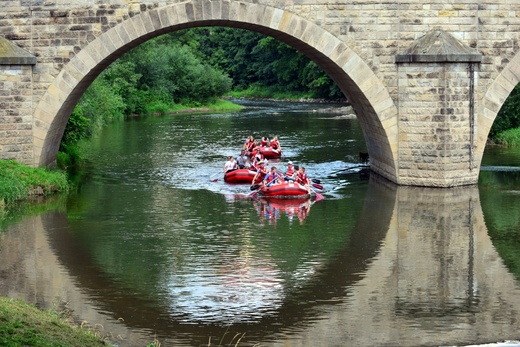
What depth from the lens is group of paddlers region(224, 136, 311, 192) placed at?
25891mm

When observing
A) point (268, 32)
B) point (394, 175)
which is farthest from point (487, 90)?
point (268, 32)

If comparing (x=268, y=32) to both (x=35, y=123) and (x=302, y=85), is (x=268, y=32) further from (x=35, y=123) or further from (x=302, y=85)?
(x=302, y=85)

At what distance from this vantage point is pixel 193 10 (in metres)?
24.3

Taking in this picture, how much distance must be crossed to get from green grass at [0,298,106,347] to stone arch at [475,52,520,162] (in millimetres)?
14423

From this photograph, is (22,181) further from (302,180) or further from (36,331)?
(36,331)

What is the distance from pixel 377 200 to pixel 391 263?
258 inches

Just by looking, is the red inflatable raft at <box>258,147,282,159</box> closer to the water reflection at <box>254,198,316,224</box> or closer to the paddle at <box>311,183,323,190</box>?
the paddle at <box>311,183,323,190</box>

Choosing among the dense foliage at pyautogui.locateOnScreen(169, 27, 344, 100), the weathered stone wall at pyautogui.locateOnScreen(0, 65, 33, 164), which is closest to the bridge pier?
the weathered stone wall at pyautogui.locateOnScreen(0, 65, 33, 164)

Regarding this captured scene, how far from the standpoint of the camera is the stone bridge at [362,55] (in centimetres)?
2425

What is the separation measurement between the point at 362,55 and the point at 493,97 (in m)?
3.49

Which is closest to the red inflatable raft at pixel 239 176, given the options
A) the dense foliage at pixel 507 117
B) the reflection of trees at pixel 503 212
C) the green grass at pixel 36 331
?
the reflection of trees at pixel 503 212

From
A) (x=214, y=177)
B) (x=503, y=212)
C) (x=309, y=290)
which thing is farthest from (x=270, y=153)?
(x=309, y=290)

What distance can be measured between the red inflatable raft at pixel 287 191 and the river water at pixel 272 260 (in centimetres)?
58

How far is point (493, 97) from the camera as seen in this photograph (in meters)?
25.3
